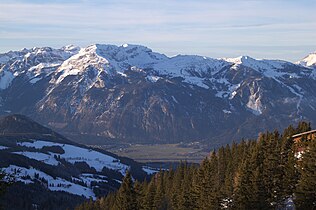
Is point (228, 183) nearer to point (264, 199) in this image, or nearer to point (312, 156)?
point (264, 199)

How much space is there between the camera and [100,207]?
142m

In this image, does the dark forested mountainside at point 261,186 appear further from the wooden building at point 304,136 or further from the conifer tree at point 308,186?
the wooden building at point 304,136

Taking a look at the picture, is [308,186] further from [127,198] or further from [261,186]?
[127,198]

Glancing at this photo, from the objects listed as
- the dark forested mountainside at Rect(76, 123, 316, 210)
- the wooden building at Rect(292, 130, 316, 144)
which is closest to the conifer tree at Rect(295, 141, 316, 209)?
the dark forested mountainside at Rect(76, 123, 316, 210)

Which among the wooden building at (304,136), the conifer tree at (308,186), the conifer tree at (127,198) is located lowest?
the conifer tree at (127,198)

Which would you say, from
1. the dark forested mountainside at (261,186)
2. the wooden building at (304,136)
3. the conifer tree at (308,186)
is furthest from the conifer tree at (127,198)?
the wooden building at (304,136)

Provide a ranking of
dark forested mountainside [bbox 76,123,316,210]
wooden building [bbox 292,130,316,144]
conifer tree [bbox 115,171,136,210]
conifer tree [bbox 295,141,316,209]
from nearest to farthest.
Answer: conifer tree [bbox 295,141,316,209]
dark forested mountainside [bbox 76,123,316,210]
conifer tree [bbox 115,171,136,210]
wooden building [bbox 292,130,316,144]

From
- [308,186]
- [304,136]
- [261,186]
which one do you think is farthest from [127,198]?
[304,136]

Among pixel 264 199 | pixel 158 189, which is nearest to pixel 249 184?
pixel 264 199

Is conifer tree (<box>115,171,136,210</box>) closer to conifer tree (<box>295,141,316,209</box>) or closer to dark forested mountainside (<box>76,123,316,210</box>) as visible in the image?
dark forested mountainside (<box>76,123,316,210</box>)

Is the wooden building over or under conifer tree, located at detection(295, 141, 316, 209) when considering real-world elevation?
over

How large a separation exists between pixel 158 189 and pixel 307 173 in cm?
4832

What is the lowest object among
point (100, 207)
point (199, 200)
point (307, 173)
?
point (100, 207)

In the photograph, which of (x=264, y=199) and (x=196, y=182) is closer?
(x=264, y=199)
